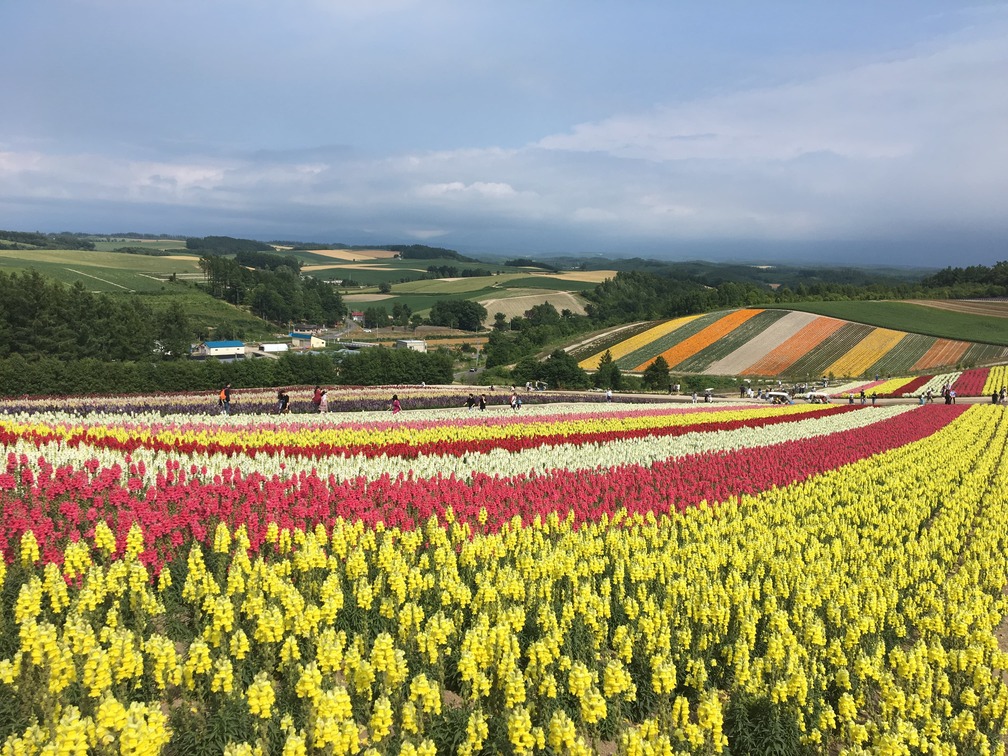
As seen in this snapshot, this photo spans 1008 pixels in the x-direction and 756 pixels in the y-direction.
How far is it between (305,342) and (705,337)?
66.4 m

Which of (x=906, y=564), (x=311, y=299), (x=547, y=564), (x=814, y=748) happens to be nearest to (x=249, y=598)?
(x=547, y=564)

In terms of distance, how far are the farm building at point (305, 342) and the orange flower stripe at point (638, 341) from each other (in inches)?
1860

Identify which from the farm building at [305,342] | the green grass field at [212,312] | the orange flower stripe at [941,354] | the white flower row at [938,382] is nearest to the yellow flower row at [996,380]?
the white flower row at [938,382]

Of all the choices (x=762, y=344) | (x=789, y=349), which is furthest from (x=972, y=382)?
(x=762, y=344)

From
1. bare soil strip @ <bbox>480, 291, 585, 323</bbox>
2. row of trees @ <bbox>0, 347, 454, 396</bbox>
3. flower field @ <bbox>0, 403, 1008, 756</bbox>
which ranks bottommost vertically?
row of trees @ <bbox>0, 347, 454, 396</bbox>

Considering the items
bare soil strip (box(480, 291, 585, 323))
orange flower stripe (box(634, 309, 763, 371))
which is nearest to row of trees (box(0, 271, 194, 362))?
orange flower stripe (box(634, 309, 763, 371))

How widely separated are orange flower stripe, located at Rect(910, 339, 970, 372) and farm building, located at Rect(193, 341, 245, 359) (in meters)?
81.4

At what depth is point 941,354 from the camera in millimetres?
73938

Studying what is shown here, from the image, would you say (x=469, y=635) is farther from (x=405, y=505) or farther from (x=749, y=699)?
(x=405, y=505)

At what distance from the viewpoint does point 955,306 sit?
99.9 metres

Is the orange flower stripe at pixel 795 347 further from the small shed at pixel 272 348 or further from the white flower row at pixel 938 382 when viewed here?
the small shed at pixel 272 348

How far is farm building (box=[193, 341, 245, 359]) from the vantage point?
93.0 metres

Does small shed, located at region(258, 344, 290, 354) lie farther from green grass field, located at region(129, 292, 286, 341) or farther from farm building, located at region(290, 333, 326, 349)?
green grass field, located at region(129, 292, 286, 341)

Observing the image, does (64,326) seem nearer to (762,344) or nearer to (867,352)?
(762,344)
